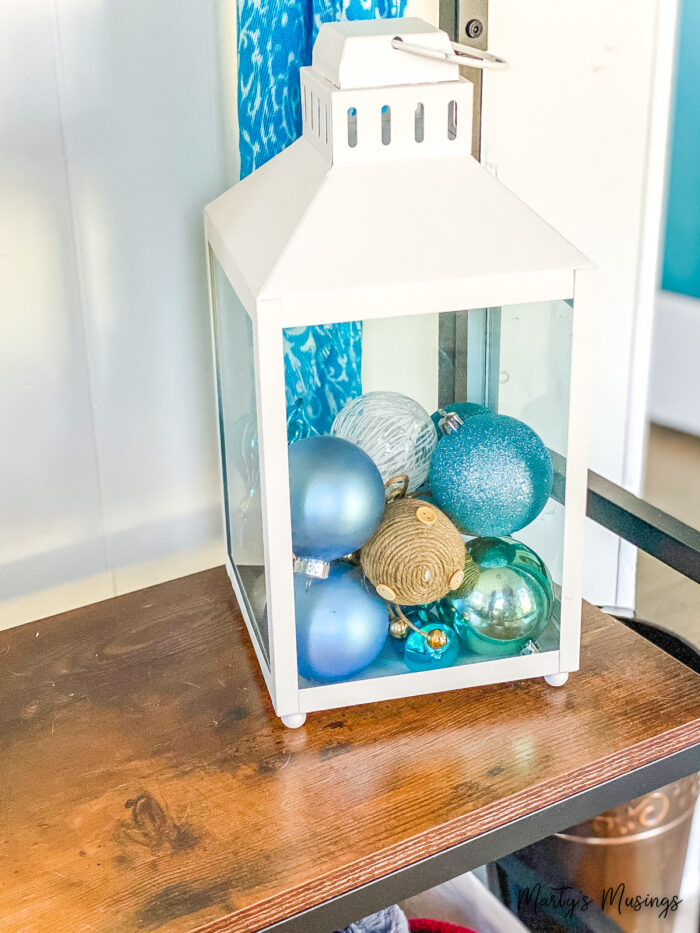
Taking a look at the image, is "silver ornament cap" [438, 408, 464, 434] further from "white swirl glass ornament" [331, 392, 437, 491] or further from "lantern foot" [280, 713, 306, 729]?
"lantern foot" [280, 713, 306, 729]

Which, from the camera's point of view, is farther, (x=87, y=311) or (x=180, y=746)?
(x=87, y=311)

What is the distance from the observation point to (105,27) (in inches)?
39.1

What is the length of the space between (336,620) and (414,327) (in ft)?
0.85

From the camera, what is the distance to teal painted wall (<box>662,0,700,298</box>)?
9.12 feet

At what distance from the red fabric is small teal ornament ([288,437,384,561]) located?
62 cm

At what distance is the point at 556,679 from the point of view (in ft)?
3.05

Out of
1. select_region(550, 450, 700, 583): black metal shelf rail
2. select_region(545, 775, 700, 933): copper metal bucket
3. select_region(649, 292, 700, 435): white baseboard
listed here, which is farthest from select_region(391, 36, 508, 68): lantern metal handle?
select_region(649, 292, 700, 435): white baseboard

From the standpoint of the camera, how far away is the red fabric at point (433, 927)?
121 cm

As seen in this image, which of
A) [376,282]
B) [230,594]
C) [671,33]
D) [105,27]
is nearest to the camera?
[376,282]

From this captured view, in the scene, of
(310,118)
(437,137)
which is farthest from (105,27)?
(437,137)

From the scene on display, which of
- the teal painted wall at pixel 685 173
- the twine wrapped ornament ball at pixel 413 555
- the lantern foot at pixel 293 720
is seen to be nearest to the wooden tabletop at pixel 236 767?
the lantern foot at pixel 293 720

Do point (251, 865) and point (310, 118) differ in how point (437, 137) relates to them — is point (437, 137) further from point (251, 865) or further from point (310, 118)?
point (251, 865)

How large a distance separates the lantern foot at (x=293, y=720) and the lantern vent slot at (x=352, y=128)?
0.48 m

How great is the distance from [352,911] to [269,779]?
0.42ft
